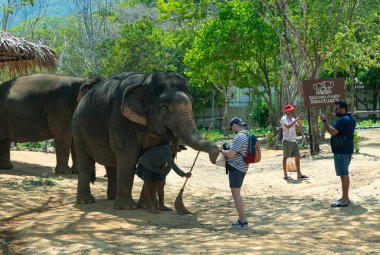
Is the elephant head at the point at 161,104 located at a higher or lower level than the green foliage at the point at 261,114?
higher

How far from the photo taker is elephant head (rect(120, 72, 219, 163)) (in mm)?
9859

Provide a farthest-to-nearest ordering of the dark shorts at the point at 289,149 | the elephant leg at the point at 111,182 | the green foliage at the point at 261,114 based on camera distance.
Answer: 1. the green foliage at the point at 261,114
2. the dark shorts at the point at 289,149
3. the elephant leg at the point at 111,182

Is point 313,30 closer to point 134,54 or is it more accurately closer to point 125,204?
point 125,204

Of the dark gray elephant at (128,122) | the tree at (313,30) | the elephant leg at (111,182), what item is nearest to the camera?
the dark gray elephant at (128,122)

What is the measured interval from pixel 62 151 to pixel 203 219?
5.80 metres

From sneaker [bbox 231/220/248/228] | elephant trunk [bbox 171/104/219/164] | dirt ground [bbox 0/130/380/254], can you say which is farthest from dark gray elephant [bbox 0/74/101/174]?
sneaker [bbox 231/220/248/228]

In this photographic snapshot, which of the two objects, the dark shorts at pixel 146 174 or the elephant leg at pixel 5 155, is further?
the elephant leg at pixel 5 155

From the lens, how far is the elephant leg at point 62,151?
15.2m

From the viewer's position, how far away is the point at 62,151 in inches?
599

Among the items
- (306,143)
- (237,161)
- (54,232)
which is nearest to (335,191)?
(237,161)

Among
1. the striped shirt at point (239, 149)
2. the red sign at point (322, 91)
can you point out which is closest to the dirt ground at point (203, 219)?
the striped shirt at point (239, 149)

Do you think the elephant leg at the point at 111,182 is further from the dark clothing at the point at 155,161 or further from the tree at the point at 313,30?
the tree at the point at 313,30

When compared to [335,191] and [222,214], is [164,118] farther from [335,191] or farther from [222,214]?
[335,191]

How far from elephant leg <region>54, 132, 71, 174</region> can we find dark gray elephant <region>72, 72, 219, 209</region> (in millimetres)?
3572
